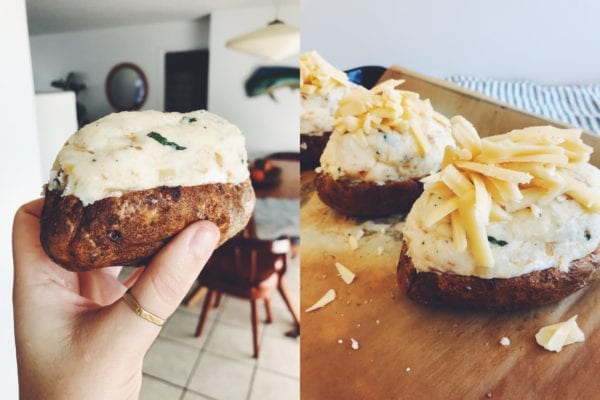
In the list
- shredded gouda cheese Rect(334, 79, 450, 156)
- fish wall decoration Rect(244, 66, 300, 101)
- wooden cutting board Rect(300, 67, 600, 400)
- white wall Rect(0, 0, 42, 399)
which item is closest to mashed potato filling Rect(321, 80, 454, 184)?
shredded gouda cheese Rect(334, 79, 450, 156)

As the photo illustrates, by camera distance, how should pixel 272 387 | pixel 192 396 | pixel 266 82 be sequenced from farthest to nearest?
pixel 266 82 < pixel 272 387 < pixel 192 396

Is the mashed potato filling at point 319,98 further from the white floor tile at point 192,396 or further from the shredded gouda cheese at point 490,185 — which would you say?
the white floor tile at point 192,396

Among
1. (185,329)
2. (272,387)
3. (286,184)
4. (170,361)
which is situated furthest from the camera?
(286,184)

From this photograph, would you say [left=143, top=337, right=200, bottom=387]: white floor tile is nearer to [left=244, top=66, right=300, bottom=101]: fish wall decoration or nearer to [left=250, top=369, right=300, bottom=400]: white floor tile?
[left=250, top=369, right=300, bottom=400]: white floor tile

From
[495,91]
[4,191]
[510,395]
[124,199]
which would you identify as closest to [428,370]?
[510,395]

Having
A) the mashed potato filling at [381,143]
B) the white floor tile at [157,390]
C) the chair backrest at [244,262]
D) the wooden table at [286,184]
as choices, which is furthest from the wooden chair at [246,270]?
the mashed potato filling at [381,143]

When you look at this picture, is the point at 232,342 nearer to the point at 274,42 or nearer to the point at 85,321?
the point at 274,42

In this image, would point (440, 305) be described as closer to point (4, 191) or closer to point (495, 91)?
point (495, 91)

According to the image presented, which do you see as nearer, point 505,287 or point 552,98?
point 505,287

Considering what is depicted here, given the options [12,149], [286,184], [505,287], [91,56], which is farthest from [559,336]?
[286,184]
